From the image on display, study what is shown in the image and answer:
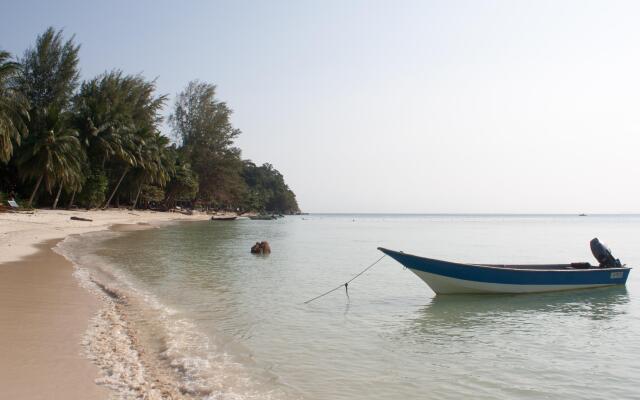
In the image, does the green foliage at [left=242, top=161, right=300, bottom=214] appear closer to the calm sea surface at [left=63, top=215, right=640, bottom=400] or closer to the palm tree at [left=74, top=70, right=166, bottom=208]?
the palm tree at [left=74, top=70, right=166, bottom=208]

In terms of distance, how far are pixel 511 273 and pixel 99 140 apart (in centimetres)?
3621

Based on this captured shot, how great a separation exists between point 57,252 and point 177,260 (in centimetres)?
412

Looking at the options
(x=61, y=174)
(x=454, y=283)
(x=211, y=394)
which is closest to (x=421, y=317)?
(x=454, y=283)

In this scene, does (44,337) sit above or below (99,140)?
below

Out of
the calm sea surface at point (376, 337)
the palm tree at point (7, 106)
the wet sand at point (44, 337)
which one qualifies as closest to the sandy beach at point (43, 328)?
the wet sand at point (44, 337)

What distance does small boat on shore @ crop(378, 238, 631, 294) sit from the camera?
38.1 feet

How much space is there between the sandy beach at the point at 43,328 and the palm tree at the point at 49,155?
1766cm

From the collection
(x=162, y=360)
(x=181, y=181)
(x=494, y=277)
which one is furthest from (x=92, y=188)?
(x=162, y=360)

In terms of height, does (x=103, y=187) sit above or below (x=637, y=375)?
above

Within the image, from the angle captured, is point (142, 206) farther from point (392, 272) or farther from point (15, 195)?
point (392, 272)

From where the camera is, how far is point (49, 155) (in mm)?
31203

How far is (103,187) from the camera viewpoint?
4069 cm

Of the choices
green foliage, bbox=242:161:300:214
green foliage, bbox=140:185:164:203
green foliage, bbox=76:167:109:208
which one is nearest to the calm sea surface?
green foliage, bbox=76:167:109:208

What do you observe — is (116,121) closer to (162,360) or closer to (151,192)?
(151,192)
